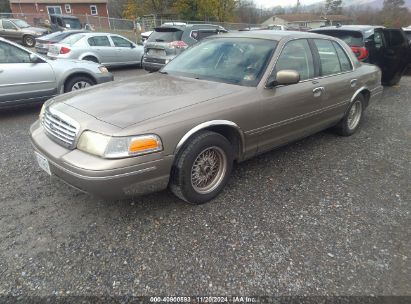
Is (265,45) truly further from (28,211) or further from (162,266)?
(28,211)

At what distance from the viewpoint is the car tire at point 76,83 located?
20.6 ft

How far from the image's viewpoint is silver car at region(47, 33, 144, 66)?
1022 cm

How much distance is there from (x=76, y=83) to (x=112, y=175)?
4730 millimetres

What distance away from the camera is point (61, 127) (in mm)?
2785

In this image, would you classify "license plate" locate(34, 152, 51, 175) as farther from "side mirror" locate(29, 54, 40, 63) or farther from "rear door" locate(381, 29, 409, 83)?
"rear door" locate(381, 29, 409, 83)

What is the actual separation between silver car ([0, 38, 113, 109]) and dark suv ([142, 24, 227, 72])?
335 centimetres

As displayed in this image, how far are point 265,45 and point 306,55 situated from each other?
2.20ft

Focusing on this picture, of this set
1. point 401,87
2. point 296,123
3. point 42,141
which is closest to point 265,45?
point 296,123

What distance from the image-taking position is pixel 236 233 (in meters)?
2.73

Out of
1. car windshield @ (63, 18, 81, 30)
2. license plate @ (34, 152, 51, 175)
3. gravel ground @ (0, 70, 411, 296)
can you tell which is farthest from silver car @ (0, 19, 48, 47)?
license plate @ (34, 152, 51, 175)

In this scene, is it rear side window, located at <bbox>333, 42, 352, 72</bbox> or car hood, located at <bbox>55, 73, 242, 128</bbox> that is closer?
car hood, located at <bbox>55, 73, 242, 128</bbox>

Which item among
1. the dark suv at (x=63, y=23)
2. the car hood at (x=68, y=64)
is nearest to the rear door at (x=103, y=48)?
the car hood at (x=68, y=64)

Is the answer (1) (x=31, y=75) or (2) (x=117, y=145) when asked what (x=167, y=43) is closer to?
(1) (x=31, y=75)

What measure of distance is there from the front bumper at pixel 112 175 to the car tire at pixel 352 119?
3431 mm
